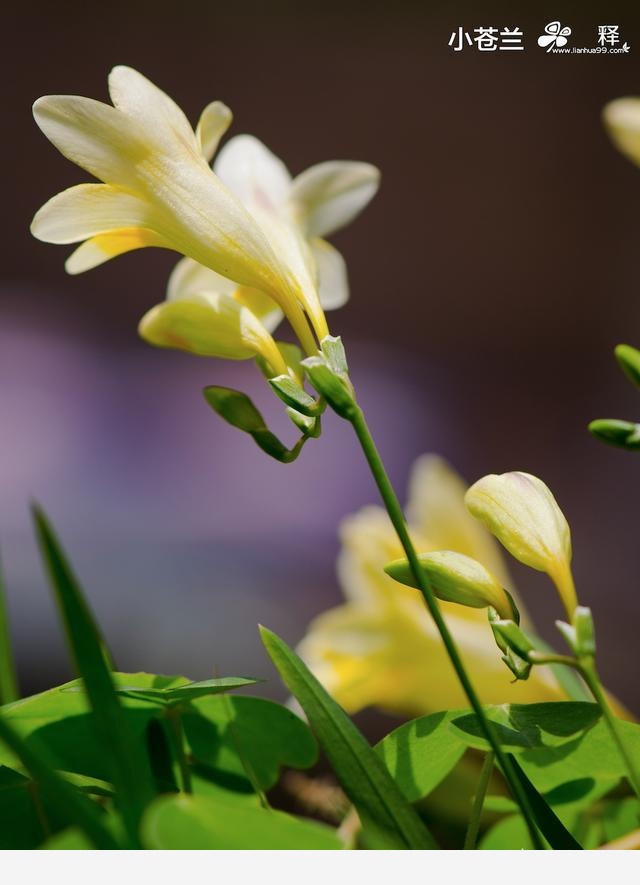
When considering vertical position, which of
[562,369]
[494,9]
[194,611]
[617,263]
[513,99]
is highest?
[513,99]

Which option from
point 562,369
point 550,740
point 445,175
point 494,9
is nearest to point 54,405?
point 445,175

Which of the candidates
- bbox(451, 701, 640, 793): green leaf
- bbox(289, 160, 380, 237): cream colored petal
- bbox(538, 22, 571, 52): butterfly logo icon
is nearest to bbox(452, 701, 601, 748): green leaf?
bbox(451, 701, 640, 793): green leaf

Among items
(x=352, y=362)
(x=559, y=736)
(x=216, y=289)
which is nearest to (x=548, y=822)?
(x=559, y=736)

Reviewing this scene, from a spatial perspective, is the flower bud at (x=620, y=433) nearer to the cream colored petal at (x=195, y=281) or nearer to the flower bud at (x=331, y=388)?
the flower bud at (x=331, y=388)

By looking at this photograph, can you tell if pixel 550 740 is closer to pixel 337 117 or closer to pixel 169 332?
pixel 169 332

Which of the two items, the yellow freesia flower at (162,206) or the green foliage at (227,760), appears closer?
the green foliage at (227,760)

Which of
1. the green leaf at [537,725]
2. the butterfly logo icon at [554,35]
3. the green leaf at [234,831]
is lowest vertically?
the green leaf at [537,725]

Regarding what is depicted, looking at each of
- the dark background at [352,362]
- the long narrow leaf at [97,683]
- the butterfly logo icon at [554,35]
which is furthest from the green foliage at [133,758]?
the dark background at [352,362]

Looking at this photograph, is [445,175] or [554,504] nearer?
[554,504]
